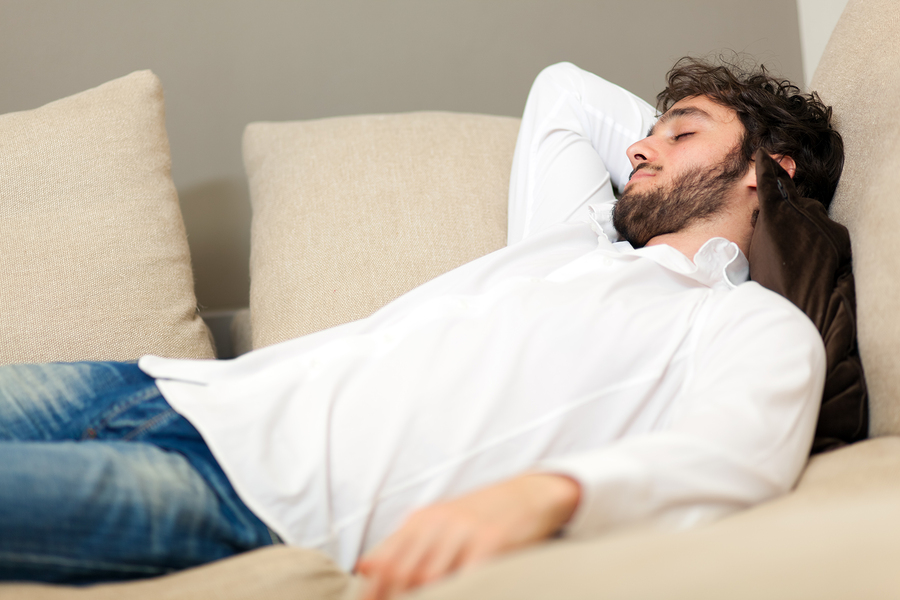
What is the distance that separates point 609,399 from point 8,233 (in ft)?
3.66

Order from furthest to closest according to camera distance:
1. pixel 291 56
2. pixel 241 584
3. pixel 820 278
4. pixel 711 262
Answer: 1. pixel 291 56
2. pixel 711 262
3. pixel 820 278
4. pixel 241 584

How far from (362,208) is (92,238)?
20.3 inches

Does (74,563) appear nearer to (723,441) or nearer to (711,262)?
(723,441)

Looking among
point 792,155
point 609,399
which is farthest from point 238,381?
point 792,155

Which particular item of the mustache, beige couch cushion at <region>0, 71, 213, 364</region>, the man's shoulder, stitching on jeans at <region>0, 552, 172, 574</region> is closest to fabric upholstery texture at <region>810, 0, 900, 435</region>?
the man's shoulder

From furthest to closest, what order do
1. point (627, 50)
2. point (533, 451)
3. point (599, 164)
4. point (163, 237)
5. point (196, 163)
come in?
point (627, 50), point (196, 163), point (599, 164), point (163, 237), point (533, 451)

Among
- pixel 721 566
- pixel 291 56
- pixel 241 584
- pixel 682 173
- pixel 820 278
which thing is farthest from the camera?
pixel 291 56

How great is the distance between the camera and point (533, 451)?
2.42 feet

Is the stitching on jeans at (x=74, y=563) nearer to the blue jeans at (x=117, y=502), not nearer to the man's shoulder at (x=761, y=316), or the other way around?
the blue jeans at (x=117, y=502)

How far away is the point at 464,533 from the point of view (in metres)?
0.48

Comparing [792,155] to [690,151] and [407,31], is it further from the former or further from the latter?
[407,31]

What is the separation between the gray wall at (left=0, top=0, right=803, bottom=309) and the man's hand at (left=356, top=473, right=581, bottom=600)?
55.7 inches

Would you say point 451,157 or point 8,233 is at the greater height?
point 451,157

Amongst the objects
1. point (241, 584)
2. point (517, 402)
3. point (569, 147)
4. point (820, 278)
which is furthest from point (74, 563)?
point (569, 147)
